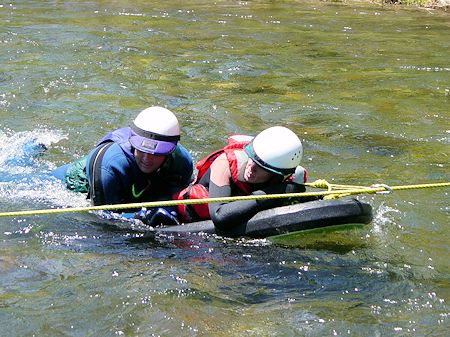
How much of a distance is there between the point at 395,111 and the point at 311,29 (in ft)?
20.8

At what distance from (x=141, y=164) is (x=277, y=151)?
1172 mm

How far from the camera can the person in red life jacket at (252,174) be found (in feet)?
17.8

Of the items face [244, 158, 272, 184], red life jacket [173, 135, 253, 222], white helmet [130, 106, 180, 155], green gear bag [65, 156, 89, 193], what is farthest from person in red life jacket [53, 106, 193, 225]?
Result: face [244, 158, 272, 184]

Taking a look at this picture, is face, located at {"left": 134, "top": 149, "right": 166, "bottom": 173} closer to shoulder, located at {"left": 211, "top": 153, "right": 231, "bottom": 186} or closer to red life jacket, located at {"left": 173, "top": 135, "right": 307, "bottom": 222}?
red life jacket, located at {"left": 173, "top": 135, "right": 307, "bottom": 222}

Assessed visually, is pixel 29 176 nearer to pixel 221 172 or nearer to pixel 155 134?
pixel 155 134

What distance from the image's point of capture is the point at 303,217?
5.54 meters

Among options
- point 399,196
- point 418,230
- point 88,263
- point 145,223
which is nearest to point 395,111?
point 399,196

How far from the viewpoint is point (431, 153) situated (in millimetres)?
8414

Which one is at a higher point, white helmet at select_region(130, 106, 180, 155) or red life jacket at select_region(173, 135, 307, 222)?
white helmet at select_region(130, 106, 180, 155)

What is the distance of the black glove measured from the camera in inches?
239

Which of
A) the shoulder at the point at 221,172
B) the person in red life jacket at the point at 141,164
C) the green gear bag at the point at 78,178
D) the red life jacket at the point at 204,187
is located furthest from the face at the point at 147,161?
the green gear bag at the point at 78,178

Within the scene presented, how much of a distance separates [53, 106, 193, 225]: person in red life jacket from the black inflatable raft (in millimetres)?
695

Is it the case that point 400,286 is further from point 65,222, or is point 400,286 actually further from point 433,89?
point 433,89

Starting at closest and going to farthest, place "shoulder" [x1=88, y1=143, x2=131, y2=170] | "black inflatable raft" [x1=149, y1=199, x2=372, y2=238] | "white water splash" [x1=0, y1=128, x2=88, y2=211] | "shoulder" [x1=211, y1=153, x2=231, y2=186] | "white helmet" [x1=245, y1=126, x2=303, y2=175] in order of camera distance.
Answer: "white helmet" [x1=245, y1=126, x2=303, y2=175] < "black inflatable raft" [x1=149, y1=199, x2=372, y2=238] < "shoulder" [x1=211, y1=153, x2=231, y2=186] < "shoulder" [x1=88, y1=143, x2=131, y2=170] < "white water splash" [x1=0, y1=128, x2=88, y2=211]
